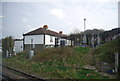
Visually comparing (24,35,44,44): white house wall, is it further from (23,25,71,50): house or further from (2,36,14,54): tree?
(2,36,14,54): tree

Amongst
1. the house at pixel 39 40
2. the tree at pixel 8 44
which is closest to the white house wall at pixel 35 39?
the house at pixel 39 40

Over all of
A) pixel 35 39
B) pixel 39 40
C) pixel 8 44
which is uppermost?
pixel 35 39

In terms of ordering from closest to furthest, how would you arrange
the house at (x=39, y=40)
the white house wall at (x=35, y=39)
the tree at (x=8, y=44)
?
the house at (x=39, y=40), the white house wall at (x=35, y=39), the tree at (x=8, y=44)

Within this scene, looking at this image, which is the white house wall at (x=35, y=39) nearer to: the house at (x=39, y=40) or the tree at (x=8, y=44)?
the house at (x=39, y=40)

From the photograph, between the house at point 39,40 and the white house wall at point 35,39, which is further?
the white house wall at point 35,39

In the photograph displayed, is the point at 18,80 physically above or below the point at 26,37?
below

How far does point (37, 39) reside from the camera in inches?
1344

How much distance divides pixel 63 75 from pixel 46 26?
2782 centimetres

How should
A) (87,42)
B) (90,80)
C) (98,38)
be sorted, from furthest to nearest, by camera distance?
(87,42) < (98,38) < (90,80)

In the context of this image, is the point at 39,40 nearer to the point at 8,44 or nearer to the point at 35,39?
the point at 35,39

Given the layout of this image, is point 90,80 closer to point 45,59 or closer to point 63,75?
point 63,75

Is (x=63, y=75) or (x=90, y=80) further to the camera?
(x=63, y=75)

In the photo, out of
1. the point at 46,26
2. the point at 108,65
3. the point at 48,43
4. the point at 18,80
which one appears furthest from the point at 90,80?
the point at 46,26

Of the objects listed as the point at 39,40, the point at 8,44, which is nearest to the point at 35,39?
the point at 39,40
